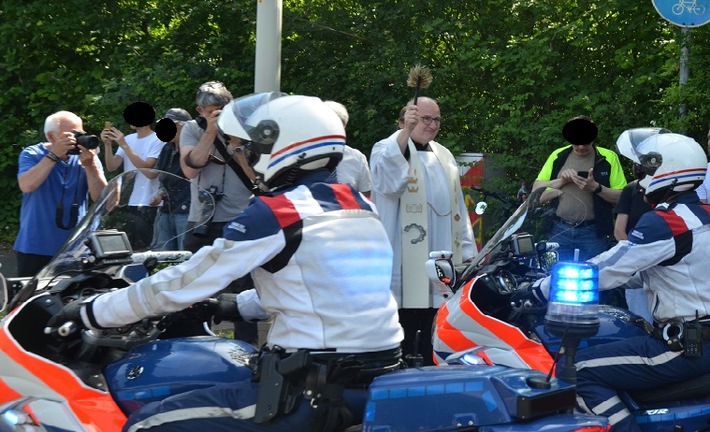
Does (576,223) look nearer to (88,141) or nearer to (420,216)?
(420,216)

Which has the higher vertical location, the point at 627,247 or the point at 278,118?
the point at 278,118

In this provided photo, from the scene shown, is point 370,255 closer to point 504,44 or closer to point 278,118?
point 278,118

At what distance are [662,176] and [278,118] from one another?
6.71ft

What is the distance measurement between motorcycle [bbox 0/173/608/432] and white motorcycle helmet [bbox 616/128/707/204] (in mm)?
1705

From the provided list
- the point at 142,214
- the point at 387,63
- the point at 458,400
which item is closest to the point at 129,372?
the point at 142,214

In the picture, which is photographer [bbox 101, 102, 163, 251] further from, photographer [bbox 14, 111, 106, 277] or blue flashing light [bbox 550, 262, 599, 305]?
blue flashing light [bbox 550, 262, 599, 305]

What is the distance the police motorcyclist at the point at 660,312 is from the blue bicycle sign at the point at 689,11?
3.94 m

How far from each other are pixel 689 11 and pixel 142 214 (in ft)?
18.4

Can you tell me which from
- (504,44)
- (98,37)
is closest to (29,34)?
(98,37)

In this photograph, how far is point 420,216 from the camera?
7.31 m

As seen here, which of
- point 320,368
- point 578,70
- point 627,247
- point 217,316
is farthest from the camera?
point 578,70

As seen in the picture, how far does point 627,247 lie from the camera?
4.85 m

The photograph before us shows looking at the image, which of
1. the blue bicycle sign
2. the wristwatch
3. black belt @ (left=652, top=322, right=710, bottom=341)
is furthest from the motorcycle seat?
the blue bicycle sign

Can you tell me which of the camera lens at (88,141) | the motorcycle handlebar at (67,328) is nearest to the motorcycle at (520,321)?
the motorcycle handlebar at (67,328)
